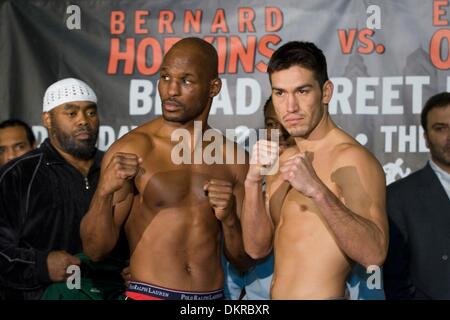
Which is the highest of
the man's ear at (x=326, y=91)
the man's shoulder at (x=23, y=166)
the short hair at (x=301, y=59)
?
the short hair at (x=301, y=59)

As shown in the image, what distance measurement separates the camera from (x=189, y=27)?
13.5ft

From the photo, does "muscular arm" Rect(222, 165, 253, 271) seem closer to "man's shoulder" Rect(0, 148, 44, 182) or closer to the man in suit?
the man in suit

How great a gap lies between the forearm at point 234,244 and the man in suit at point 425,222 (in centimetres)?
65

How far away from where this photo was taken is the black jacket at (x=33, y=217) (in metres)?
3.52

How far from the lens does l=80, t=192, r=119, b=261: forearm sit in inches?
121

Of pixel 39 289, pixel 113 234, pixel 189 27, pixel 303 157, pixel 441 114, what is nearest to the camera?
pixel 303 157

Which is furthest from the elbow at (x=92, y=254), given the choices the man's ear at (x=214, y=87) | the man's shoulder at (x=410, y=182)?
the man's shoulder at (x=410, y=182)

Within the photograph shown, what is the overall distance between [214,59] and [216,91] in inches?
4.5

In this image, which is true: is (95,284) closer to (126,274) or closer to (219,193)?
(126,274)

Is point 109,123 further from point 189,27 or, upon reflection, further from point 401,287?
point 401,287

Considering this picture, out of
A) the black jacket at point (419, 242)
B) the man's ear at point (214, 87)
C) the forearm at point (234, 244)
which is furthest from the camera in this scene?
the black jacket at point (419, 242)

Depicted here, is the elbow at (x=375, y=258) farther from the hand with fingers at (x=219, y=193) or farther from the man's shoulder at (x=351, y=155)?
the hand with fingers at (x=219, y=193)

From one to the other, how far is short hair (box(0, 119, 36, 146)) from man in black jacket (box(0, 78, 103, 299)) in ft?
1.52
